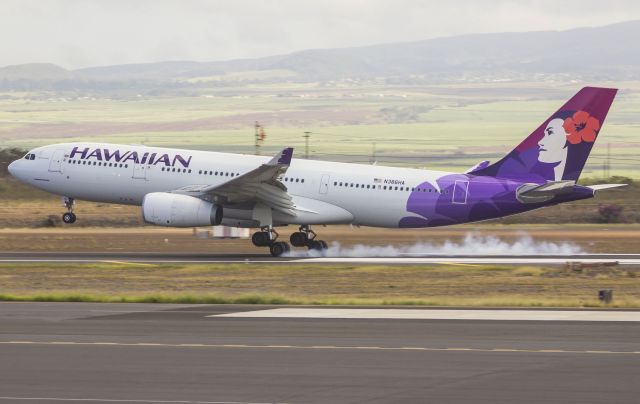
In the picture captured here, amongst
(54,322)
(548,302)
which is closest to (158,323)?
(54,322)

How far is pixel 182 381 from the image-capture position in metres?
19.2

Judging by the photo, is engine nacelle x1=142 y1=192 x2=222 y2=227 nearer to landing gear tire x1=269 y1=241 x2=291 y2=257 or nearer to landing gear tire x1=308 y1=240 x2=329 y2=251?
landing gear tire x1=269 y1=241 x2=291 y2=257

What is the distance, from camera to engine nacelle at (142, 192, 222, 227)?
1854 inches

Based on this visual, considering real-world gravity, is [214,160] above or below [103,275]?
above

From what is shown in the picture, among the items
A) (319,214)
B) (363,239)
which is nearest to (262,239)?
(319,214)

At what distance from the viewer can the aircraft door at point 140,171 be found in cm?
4988

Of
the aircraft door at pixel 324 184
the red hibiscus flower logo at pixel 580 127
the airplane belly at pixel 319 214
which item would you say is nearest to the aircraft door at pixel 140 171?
the airplane belly at pixel 319 214

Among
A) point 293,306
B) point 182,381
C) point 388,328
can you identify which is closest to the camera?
point 182,381

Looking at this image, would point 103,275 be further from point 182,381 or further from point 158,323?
point 182,381

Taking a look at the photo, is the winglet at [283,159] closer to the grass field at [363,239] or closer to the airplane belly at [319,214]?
the airplane belly at [319,214]

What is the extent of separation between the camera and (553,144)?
156ft

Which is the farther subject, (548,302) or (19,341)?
(548,302)

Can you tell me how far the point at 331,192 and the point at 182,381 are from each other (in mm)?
30429

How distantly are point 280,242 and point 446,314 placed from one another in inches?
809
